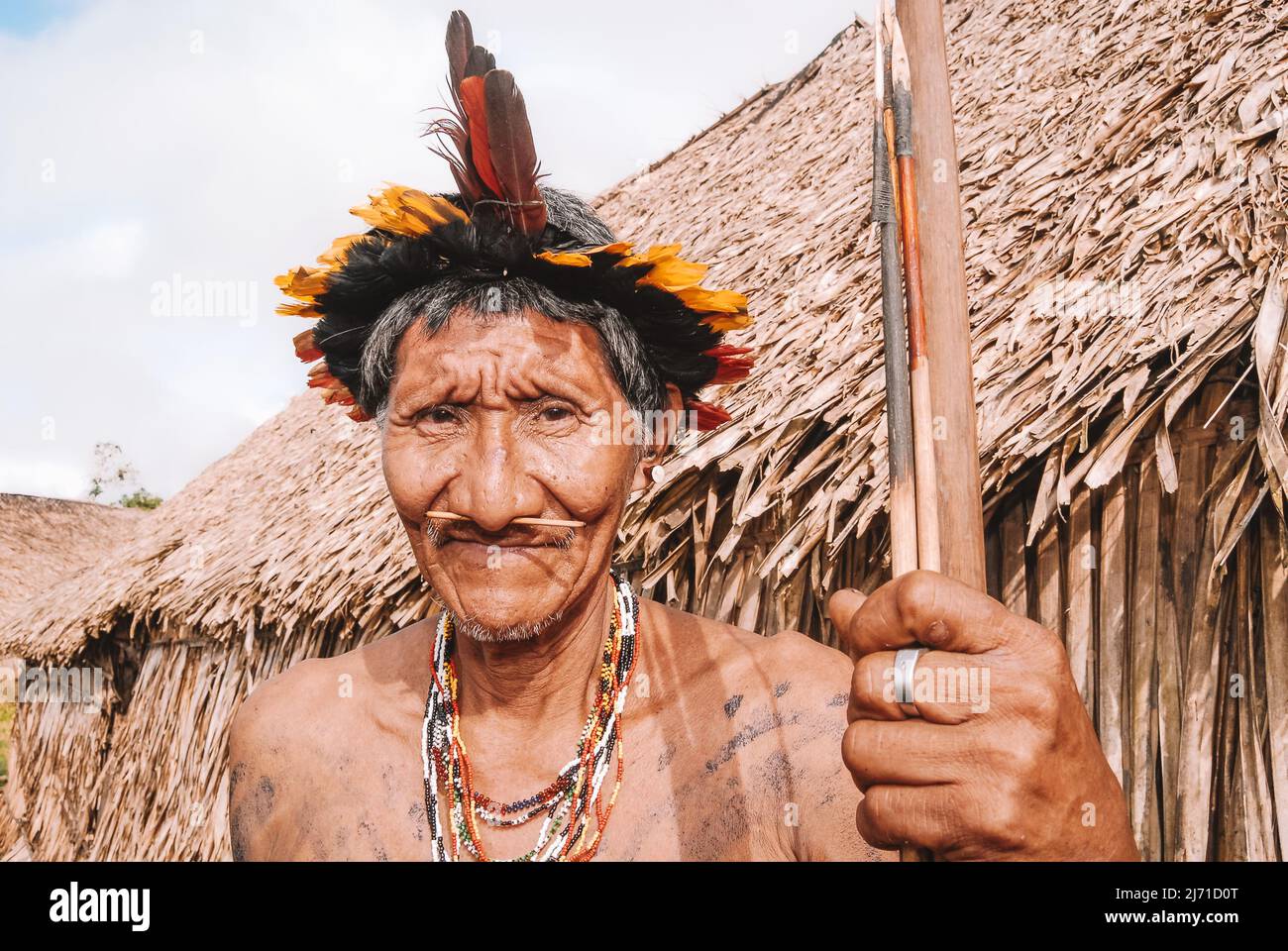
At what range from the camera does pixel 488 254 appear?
76.5 inches

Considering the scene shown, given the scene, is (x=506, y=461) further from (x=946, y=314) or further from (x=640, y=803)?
(x=946, y=314)

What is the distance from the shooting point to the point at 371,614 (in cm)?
380

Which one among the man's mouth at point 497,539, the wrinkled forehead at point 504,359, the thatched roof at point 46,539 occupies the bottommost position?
the man's mouth at point 497,539

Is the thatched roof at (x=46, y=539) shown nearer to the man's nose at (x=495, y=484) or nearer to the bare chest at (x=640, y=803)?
the bare chest at (x=640, y=803)

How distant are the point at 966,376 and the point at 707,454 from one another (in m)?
1.44

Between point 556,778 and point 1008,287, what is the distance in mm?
1746

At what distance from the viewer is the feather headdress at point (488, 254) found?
1.90 m

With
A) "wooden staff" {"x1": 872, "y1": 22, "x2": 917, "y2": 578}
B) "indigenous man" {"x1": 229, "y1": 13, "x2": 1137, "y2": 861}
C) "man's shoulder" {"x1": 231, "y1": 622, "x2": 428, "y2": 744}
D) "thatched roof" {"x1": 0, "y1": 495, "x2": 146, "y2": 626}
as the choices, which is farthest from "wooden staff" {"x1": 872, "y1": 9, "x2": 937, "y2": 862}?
"thatched roof" {"x1": 0, "y1": 495, "x2": 146, "y2": 626}

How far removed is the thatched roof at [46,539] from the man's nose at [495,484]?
46.6 feet

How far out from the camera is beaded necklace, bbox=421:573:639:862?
1.93 m

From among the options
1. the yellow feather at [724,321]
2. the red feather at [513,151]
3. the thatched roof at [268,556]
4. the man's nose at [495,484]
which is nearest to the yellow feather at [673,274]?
the yellow feather at [724,321]

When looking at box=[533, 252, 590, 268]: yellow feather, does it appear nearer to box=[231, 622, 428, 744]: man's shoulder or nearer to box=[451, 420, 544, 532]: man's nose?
box=[451, 420, 544, 532]: man's nose

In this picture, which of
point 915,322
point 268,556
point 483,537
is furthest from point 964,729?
point 268,556
